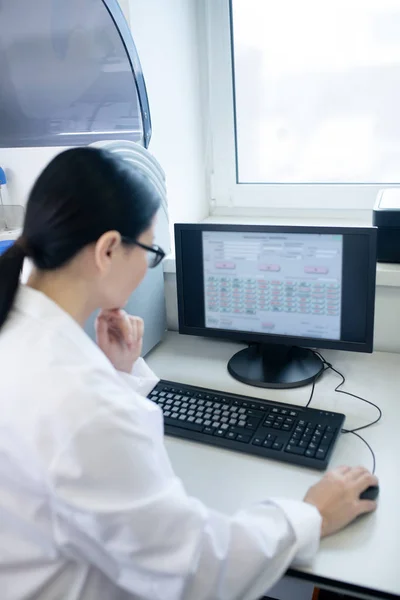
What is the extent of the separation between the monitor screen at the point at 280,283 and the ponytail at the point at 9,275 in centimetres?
54

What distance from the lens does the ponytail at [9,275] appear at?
0.77 metres

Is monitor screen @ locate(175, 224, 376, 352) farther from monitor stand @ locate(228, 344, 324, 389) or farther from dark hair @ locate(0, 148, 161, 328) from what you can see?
dark hair @ locate(0, 148, 161, 328)

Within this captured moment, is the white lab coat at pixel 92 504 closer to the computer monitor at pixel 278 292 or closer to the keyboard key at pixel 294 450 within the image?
the keyboard key at pixel 294 450

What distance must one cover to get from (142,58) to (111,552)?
123 cm

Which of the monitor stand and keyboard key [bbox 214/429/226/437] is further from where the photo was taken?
the monitor stand

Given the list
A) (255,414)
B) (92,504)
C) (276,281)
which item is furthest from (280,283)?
(92,504)

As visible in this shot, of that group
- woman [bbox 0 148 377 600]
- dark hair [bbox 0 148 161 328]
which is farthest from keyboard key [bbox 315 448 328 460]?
dark hair [bbox 0 148 161 328]

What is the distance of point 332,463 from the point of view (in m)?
0.98

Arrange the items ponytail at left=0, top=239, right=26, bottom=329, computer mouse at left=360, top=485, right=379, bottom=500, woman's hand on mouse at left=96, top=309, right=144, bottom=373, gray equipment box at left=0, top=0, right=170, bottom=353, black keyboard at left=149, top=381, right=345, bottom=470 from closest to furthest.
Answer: ponytail at left=0, top=239, right=26, bottom=329 < computer mouse at left=360, top=485, right=379, bottom=500 < black keyboard at left=149, top=381, right=345, bottom=470 < woman's hand on mouse at left=96, top=309, right=144, bottom=373 < gray equipment box at left=0, top=0, right=170, bottom=353

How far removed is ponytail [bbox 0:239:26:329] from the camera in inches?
30.3

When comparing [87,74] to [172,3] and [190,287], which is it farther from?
[190,287]

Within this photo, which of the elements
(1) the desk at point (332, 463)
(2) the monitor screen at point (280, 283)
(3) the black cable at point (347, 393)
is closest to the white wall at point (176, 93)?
(2) the monitor screen at point (280, 283)

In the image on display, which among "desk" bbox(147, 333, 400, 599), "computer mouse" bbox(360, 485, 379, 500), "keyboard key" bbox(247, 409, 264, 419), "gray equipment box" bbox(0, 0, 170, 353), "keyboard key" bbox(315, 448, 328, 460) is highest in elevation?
"gray equipment box" bbox(0, 0, 170, 353)

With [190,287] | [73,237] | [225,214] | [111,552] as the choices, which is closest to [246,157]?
[225,214]
